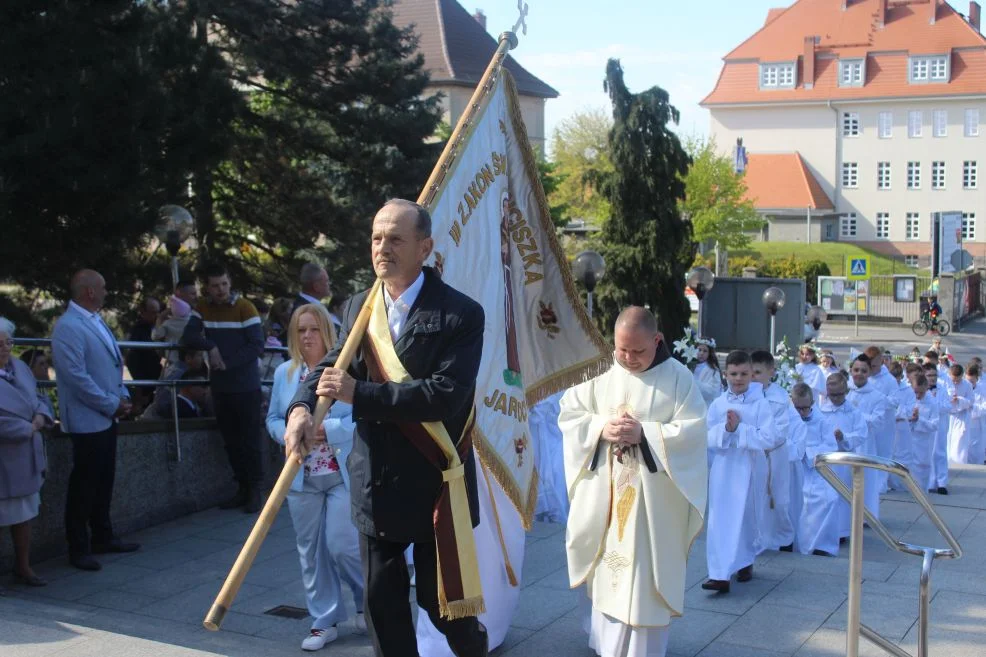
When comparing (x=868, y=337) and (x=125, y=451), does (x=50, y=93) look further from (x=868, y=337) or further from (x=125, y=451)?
(x=868, y=337)

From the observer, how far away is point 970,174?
6544cm

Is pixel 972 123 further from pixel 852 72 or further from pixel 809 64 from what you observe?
pixel 809 64

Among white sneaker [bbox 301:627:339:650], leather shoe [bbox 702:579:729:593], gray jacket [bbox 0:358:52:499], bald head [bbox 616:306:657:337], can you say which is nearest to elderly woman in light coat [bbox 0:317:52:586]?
gray jacket [bbox 0:358:52:499]

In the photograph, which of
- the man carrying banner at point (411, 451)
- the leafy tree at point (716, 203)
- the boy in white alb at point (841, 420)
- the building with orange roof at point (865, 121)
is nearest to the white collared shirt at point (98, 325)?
the man carrying banner at point (411, 451)

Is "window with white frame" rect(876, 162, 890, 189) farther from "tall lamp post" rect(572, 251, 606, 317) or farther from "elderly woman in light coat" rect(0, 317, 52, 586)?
"elderly woman in light coat" rect(0, 317, 52, 586)

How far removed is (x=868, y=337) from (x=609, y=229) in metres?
17.5

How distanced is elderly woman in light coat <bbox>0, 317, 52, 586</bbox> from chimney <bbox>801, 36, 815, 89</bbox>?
68.1 metres

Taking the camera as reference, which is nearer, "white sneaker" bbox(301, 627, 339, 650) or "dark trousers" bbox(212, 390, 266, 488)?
"white sneaker" bbox(301, 627, 339, 650)

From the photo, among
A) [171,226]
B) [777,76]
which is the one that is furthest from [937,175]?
[171,226]

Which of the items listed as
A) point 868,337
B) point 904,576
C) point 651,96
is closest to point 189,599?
point 904,576

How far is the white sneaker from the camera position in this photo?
591 centimetres

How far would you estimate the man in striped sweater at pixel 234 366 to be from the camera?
29.2 ft

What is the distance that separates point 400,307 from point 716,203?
49987 mm

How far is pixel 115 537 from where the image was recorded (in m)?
8.32
